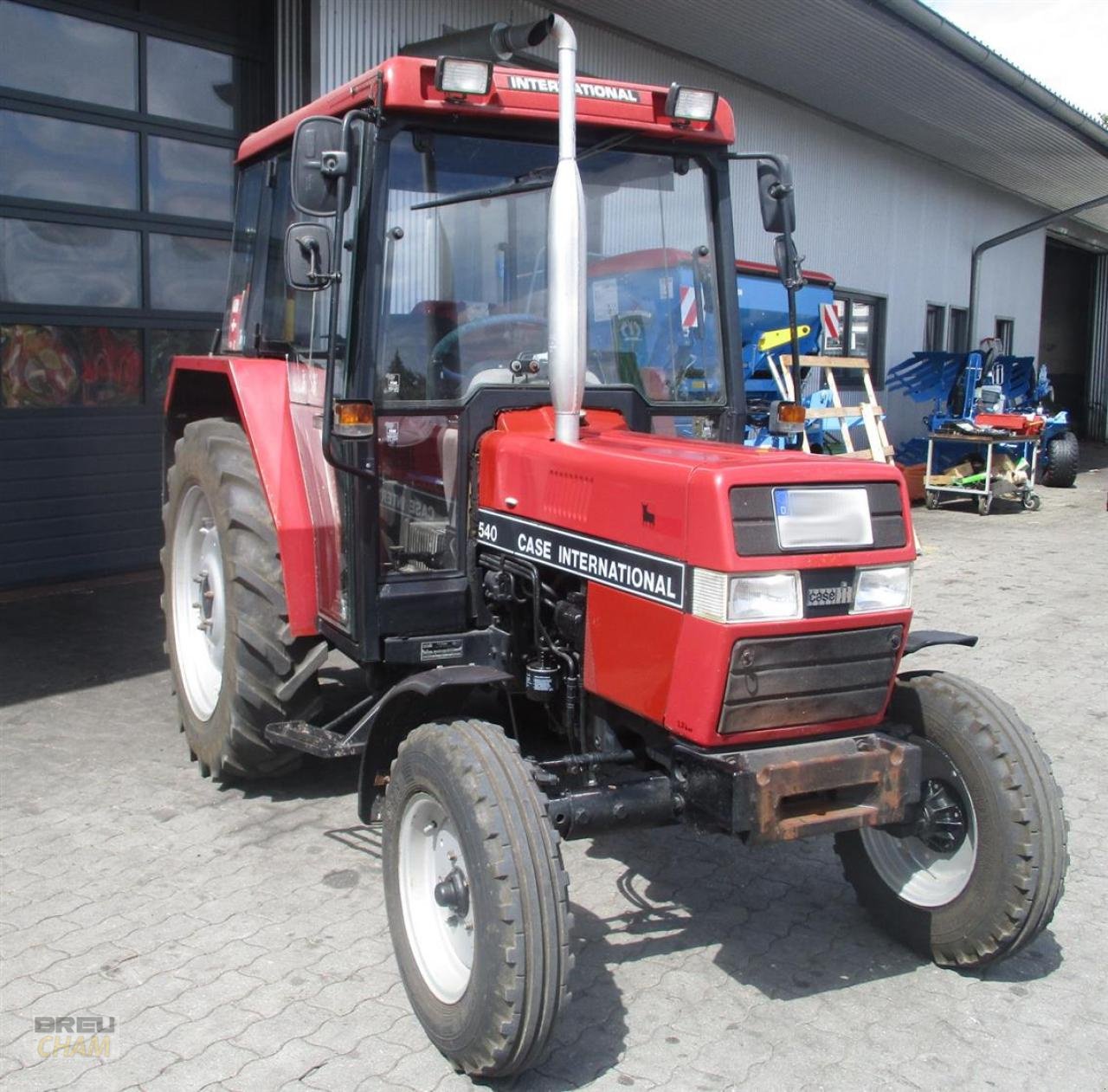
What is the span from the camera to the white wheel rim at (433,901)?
9.27ft

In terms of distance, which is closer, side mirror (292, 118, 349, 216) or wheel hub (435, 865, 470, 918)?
wheel hub (435, 865, 470, 918)

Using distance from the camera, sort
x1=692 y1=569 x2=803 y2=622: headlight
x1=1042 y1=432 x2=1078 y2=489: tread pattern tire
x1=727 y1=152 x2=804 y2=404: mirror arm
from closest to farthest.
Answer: x1=692 y1=569 x2=803 y2=622: headlight → x1=727 y1=152 x2=804 y2=404: mirror arm → x1=1042 y1=432 x2=1078 y2=489: tread pattern tire

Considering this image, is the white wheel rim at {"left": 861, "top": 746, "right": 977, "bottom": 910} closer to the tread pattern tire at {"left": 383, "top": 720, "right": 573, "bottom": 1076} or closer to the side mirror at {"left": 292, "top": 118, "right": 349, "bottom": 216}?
the tread pattern tire at {"left": 383, "top": 720, "right": 573, "bottom": 1076}

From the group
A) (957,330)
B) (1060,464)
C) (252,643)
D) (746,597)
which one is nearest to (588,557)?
(746,597)

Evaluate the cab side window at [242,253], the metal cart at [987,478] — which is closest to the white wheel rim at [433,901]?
the cab side window at [242,253]

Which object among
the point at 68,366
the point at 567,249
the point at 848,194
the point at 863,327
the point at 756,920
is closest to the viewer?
the point at 567,249

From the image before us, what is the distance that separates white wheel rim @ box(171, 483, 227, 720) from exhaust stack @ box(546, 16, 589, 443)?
1832 millimetres

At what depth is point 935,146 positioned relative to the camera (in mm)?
→ 15578

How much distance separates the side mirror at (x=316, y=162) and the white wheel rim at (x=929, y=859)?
2.24m

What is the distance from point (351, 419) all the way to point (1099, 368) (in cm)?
2564

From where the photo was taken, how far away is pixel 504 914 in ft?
8.30

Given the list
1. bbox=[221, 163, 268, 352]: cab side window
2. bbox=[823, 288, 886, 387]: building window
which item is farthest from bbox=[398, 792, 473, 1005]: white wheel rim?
bbox=[823, 288, 886, 387]: building window

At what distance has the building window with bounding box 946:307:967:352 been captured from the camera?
1814cm

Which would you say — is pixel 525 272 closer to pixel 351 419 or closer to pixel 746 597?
pixel 351 419
